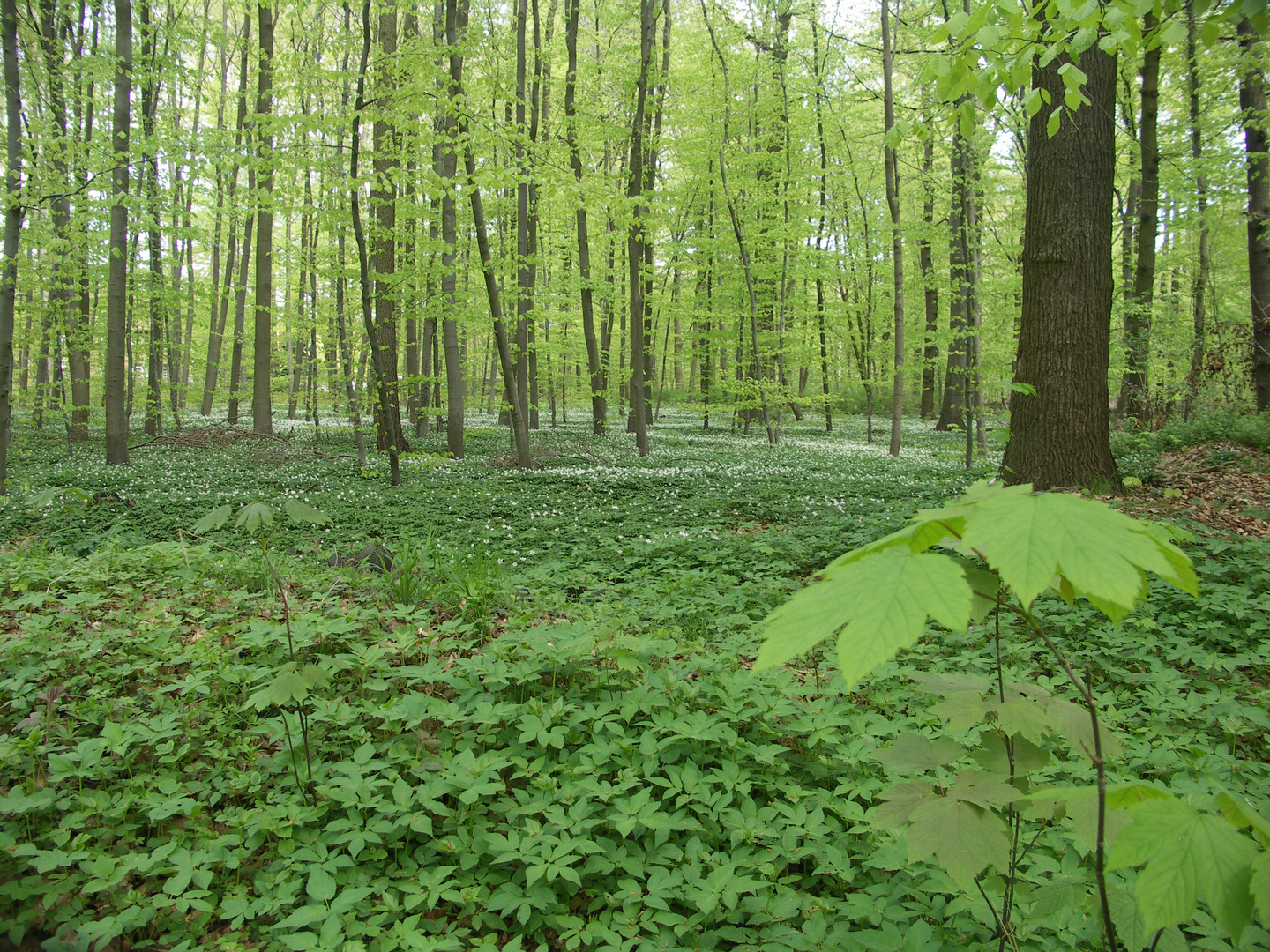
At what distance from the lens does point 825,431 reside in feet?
78.5

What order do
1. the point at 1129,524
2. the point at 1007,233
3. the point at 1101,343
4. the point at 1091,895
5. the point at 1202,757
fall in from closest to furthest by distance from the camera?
the point at 1129,524 < the point at 1091,895 < the point at 1202,757 < the point at 1101,343 < the point at 1007,233

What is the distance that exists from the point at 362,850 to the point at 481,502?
7.00 meters

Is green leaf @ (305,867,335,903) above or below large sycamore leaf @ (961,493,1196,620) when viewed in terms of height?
below

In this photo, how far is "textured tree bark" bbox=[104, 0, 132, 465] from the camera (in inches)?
425

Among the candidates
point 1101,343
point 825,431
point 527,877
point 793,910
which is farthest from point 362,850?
point 825,431

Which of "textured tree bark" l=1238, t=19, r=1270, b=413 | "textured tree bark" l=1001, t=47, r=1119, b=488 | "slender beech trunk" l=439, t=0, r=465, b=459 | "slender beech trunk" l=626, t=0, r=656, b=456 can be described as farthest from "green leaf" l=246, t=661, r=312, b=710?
"textured tree bark" l=1238, t=19, r=1270, b=413

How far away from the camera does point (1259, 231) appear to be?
12.0m

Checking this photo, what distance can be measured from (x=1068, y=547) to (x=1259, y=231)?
1666 centimetres

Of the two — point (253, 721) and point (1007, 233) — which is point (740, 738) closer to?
point (253, 721)

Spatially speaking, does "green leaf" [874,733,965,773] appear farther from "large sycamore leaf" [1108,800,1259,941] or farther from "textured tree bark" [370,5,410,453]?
"textured tree bark" [370,5,410,453]

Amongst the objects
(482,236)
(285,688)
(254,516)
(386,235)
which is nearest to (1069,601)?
(285,688)

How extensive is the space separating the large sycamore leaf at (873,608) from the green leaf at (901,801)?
0.73m

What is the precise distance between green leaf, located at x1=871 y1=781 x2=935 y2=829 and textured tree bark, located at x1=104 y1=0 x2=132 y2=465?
13409mm

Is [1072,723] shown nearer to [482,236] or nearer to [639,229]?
[482,236]
